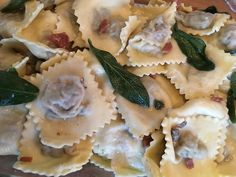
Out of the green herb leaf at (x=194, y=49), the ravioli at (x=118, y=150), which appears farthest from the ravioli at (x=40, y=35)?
the green herb leaf at (x=194, y=49)

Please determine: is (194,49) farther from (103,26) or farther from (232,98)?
(103,26)

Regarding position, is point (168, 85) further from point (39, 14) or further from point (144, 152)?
point (39, 14)

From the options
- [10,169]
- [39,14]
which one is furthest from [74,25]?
[10,169]

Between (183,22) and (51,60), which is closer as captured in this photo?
(51,60)

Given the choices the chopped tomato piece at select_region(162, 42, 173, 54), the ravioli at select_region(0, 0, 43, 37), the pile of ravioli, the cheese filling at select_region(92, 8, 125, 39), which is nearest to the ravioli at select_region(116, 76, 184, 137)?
the pile of ravioli

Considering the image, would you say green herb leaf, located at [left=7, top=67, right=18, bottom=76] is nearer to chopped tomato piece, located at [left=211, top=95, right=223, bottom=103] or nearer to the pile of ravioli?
the pile of ravioli

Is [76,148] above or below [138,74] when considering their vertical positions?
below

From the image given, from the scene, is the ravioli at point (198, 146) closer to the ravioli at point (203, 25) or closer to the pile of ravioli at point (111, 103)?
the pile of ravioli at point (111, 103)
